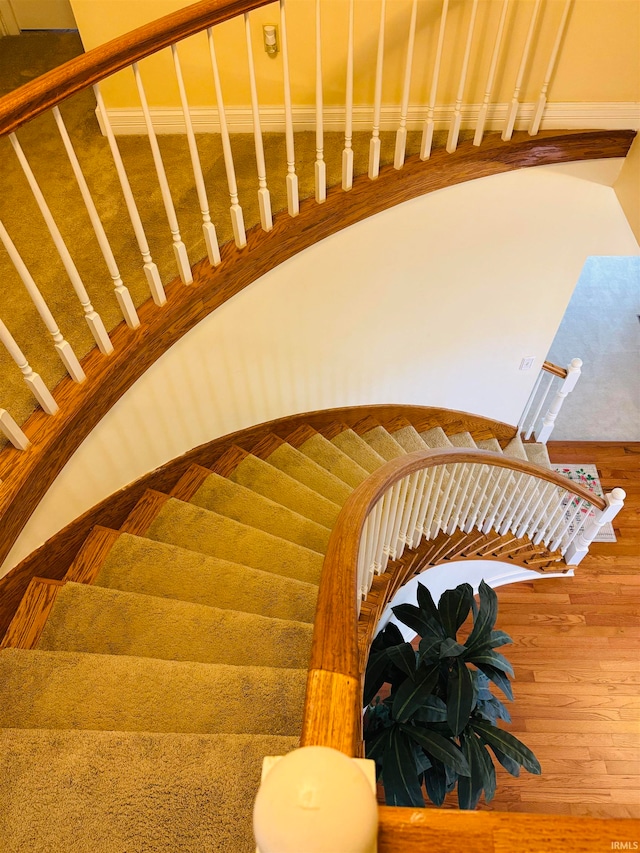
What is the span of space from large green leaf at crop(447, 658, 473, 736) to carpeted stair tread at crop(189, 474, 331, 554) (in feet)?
2.44

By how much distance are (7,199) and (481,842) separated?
8.69ft

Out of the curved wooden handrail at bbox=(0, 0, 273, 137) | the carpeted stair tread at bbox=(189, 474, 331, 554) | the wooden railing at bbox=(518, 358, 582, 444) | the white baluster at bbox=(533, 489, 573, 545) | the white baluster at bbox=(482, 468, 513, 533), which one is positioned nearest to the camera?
the curved wooden handrail at bbox=(0, 0, 273, 137)


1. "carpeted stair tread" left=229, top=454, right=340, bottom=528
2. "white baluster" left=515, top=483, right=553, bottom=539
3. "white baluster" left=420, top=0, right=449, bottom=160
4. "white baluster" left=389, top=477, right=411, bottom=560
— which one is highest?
"white baluster" left=420, top=0, right=449, bottom=160

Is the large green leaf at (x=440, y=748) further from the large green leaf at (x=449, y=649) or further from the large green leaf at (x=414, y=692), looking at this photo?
the large green leaf at (x=449, y=649)

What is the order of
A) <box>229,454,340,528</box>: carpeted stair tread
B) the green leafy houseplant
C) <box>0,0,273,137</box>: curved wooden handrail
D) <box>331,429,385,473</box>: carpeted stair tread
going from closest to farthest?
<box>0,0,273,137</box>: curved wooden handrail, the green leafy houseplant, <box>229,454,340,528</box>: carpeted stair tread, <box>331,429,385,473</box>: carpeted stair tread

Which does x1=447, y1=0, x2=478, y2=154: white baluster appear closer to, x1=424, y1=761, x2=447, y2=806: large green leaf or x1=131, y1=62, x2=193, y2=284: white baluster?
x1=131, y1=62, x2=193, y2=284: white baluster

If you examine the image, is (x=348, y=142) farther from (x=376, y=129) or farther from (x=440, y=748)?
(x=440, y=748)

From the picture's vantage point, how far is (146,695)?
1550 mm

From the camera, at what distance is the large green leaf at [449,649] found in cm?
237

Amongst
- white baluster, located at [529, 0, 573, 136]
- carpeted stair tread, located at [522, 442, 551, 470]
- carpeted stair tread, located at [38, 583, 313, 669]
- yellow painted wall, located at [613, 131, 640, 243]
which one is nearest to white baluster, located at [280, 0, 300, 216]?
white baluster, located at [529, 0, 573, 136]

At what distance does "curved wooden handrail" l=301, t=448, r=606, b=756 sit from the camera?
0.88 metres

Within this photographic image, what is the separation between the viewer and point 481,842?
57 centimetres

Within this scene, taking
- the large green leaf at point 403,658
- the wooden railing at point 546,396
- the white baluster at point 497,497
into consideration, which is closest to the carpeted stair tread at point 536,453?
the wooden railing at point 546,396

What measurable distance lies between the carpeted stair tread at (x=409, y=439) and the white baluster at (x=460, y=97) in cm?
173
